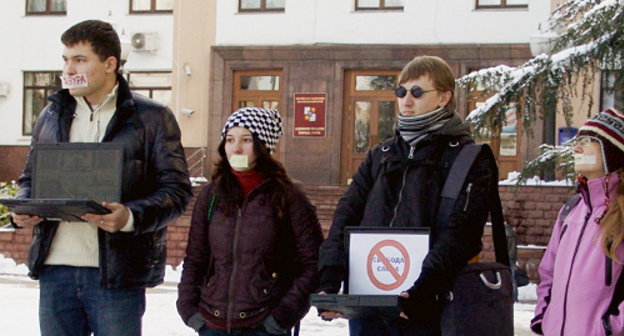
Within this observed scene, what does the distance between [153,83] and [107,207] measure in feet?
74.7

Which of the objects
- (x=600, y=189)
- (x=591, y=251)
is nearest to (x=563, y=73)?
(x=600, y=189)

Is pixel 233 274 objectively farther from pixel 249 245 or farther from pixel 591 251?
pixel 591 251

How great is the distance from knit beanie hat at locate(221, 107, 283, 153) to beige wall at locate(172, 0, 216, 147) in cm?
2044

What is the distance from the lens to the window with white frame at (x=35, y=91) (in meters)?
28.4

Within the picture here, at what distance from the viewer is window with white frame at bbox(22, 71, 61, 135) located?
2844 centimetres

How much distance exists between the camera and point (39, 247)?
16.2 feet

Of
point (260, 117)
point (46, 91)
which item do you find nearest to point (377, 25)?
point (46, 91)

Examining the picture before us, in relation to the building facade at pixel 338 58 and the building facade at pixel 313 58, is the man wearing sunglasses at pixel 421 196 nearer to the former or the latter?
the building facade at pixel 313 58

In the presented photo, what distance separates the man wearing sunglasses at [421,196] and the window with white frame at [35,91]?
2443 cm

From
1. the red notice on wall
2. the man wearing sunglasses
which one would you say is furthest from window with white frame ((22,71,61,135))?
the man wearing sunglasses

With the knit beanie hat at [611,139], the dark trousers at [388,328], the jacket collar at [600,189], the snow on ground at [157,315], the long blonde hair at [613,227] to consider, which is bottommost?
the snow on ground at [157,315]

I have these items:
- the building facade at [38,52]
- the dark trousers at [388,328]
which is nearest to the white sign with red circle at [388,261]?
the dark trousers at [388,328]

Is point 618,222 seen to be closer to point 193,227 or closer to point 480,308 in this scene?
point 480,308

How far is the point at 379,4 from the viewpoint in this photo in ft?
83.5
